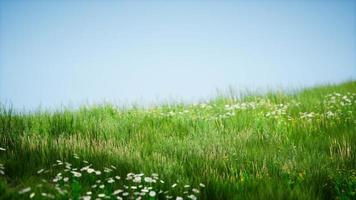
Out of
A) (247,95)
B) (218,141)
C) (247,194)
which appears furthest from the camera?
(247,95)

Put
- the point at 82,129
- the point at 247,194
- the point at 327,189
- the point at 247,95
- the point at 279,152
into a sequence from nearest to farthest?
the point at 247,194, the point at 327,189, the point at 279,152, the point at 82,129, the point at 247,95

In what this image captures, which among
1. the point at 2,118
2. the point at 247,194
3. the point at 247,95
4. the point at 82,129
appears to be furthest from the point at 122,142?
the point at 247,95

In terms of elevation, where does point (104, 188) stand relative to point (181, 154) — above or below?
below

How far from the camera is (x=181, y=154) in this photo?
24.4 feet

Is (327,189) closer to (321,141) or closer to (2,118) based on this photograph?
(321,141)

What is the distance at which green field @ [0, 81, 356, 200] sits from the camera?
5.75m

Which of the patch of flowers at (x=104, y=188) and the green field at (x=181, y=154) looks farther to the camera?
the green field at (x=181, y=154)

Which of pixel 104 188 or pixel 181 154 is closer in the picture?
pixel 104 188

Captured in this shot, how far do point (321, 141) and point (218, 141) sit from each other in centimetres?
202

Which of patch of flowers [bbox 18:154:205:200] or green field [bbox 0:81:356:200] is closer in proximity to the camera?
patch of flowers [bbox 18:154:205:200]

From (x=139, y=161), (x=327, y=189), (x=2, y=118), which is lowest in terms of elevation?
(x=327, y=189)

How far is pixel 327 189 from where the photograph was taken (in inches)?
244

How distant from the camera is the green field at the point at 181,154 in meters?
5.75

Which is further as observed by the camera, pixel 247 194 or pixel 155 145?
pixel 155 145
